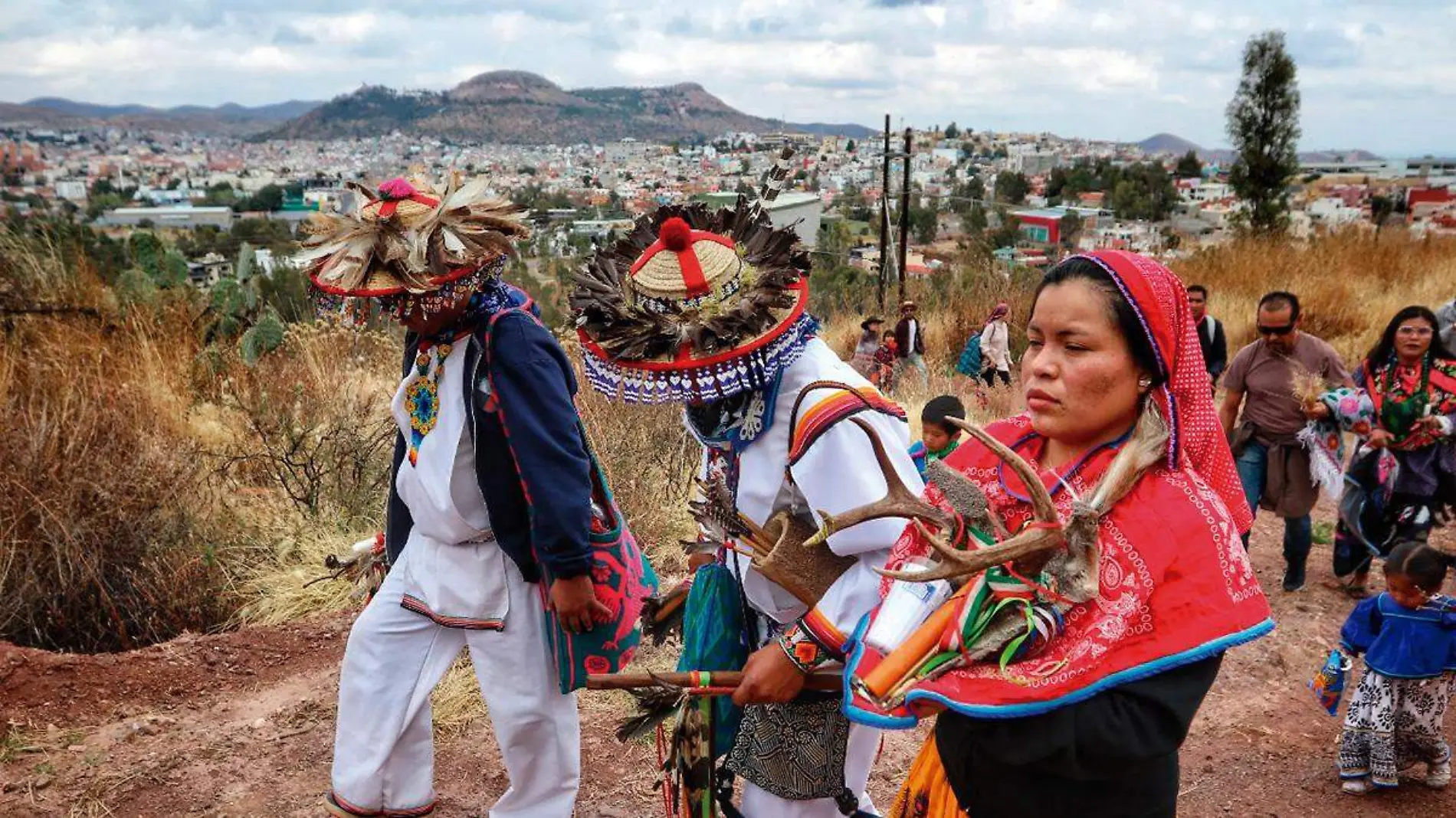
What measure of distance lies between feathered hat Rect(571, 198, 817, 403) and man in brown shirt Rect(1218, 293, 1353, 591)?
385cm

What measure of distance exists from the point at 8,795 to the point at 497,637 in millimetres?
2154

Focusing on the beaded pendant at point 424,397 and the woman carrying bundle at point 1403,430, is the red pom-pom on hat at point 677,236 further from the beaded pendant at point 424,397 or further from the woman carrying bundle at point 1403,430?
Answer: the woman carrying bundle at point 1403,430

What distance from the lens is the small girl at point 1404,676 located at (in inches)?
139

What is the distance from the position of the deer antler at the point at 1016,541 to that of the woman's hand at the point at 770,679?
64 cm

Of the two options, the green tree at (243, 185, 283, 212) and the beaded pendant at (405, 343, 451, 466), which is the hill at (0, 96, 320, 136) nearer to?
the green tree at (243, 185, 283, 212)

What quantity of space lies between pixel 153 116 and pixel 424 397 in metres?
171

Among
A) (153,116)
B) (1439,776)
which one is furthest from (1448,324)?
(153,116)

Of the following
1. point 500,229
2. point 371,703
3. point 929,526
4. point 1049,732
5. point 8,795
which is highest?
point 500,229

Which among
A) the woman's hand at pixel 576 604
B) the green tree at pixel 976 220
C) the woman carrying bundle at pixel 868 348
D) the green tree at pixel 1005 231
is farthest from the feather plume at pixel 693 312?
the green tree at pixel 976 220

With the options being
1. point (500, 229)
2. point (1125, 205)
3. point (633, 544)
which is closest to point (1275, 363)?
point (633, 544)

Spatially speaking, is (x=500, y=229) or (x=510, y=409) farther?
(x=500, y=229)

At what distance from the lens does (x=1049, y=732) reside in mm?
1388

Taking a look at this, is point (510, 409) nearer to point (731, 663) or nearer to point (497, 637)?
point (497, 637)

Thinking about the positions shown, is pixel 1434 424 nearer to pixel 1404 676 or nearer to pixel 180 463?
pixel 1404 676
